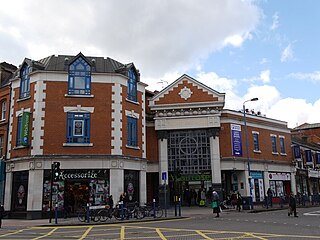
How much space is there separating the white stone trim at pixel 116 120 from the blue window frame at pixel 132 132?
1.30 metres

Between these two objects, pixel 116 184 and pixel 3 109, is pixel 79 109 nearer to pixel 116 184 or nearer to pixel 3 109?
A: pixel 116 184

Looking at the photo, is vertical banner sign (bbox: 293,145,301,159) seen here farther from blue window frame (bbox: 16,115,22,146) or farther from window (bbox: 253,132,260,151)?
blue window frame (bbox: 16,115,22,146)

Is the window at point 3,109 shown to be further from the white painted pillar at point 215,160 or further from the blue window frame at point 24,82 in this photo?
the white painted pillar at point 215,160

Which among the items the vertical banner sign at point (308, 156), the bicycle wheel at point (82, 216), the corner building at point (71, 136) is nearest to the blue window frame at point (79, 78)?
the corner building at point (71, 136)

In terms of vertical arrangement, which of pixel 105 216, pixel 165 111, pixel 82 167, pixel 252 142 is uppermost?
pixel 165 111

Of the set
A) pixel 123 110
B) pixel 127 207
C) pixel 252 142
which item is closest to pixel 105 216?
pixel 127 207

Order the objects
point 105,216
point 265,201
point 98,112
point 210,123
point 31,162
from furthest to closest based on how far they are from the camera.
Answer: point 265,201, point 210,123, point 98,112, point 31,162, point 105,216

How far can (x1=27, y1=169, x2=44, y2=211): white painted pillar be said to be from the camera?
82.0ft

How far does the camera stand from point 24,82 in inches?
1112

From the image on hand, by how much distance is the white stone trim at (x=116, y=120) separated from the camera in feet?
88.5

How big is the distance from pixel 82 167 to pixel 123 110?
5339 millimetres

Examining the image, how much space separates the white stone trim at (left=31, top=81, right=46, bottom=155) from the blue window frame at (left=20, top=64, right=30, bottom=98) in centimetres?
121

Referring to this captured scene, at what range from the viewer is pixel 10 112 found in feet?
94.1

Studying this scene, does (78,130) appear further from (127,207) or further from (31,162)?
(127,207)
